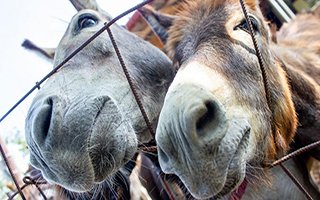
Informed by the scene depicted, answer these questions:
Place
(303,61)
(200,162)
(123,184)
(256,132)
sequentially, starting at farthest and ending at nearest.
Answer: (303,61)
(123,184)
(256,132)
(200,162)

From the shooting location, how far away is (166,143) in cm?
152

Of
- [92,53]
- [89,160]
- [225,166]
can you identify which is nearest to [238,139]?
[225,166]

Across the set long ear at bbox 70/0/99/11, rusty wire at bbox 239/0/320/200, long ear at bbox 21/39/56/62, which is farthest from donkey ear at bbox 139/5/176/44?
rusty wire at bbox 239/0/320/200

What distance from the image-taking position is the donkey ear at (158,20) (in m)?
2.81

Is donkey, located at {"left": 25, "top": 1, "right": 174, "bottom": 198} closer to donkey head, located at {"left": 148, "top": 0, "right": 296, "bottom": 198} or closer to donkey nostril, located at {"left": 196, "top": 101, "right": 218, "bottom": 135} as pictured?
donkey head, located at {"left": 148, "top": 0, "right": 296, "bottom": 198}

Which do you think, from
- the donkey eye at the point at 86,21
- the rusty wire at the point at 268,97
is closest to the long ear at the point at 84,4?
the donkey eye at the point at 86,21

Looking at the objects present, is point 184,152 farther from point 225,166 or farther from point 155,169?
point 155,169

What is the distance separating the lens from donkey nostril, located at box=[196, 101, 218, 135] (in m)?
1.47

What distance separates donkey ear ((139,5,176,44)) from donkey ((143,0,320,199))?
37 centimetres

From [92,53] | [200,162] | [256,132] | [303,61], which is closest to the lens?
[200,162]

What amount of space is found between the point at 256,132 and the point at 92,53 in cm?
82

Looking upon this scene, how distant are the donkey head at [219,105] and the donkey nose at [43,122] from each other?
0.43 metres

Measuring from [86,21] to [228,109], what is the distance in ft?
3.46

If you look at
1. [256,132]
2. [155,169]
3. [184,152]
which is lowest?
[155,169]
